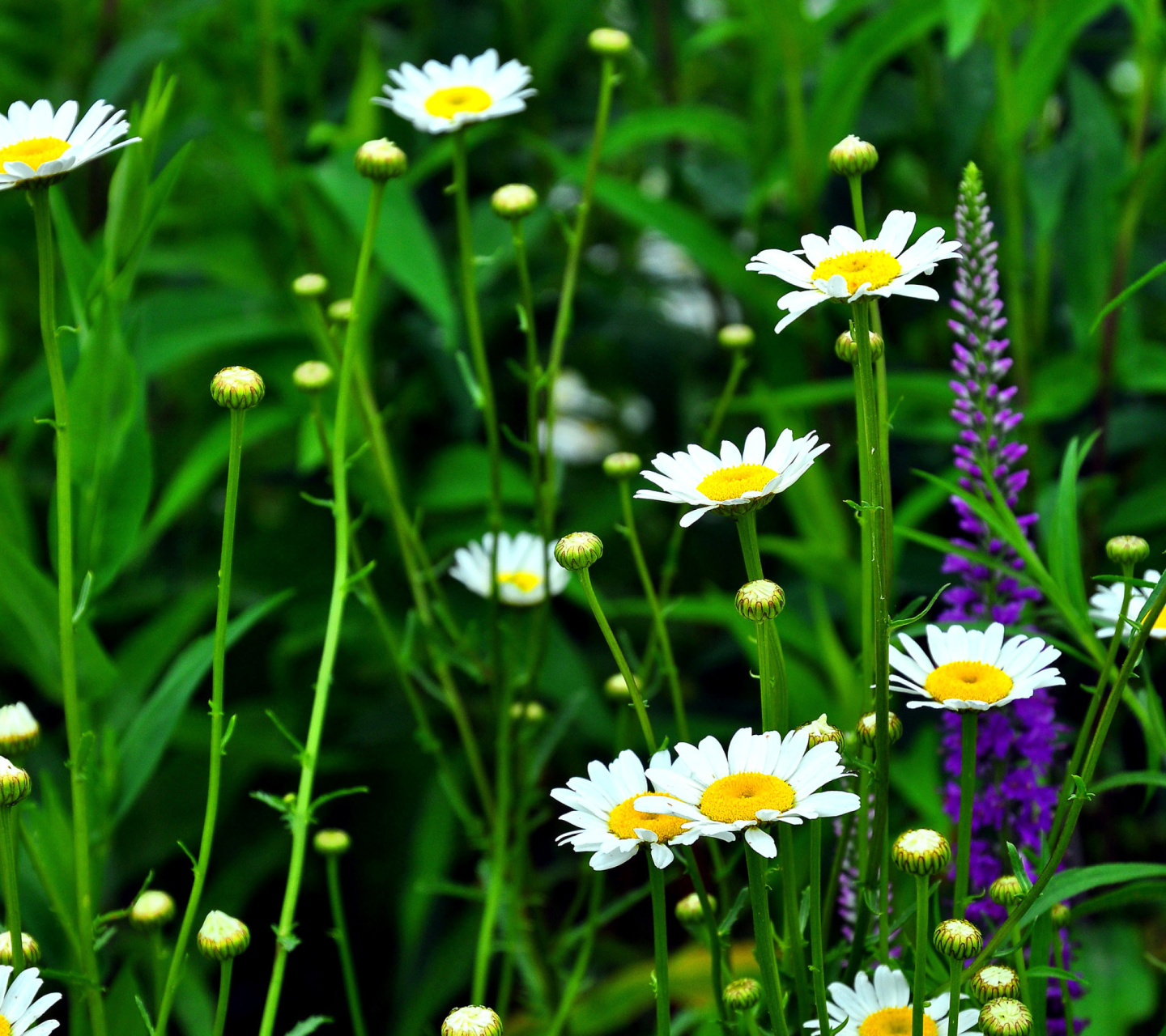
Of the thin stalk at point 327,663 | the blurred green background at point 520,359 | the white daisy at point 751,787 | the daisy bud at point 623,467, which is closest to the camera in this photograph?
the white daisy at point 751,787

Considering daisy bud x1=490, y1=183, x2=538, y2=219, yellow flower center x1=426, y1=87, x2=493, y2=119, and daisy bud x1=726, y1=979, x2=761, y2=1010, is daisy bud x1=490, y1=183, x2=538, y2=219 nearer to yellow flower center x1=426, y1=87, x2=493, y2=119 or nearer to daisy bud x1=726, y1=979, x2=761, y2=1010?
yellow flower center x1=426, y1=87, x2=493, y2=119

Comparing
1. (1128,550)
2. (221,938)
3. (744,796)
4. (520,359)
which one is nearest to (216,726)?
(221,938)

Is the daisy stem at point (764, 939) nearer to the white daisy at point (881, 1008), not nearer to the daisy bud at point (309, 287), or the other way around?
the white daisy at point (881, 1008)

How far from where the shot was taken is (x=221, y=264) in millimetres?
1055

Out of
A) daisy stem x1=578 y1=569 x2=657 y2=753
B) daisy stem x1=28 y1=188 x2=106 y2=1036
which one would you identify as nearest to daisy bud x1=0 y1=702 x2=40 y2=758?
daisy stem x1=28 y1=188 x2=106 y2=1036

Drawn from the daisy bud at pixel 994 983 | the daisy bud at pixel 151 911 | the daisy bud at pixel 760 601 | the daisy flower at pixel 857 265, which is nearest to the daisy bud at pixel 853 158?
the daisy flower at pixel 857 265

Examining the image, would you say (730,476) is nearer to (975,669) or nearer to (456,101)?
(975,669)

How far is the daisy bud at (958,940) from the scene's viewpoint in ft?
1.17

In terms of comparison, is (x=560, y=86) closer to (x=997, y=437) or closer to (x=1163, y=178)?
(x=1163, y=178)

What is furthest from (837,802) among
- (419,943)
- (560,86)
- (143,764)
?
(560,86)

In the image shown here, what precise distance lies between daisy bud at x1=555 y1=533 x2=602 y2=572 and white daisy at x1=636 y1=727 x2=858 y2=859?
0.06m

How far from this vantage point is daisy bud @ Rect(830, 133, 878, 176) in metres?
0.42

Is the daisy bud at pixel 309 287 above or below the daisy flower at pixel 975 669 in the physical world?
above

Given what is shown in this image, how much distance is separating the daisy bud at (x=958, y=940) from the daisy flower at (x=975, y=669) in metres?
0.06
